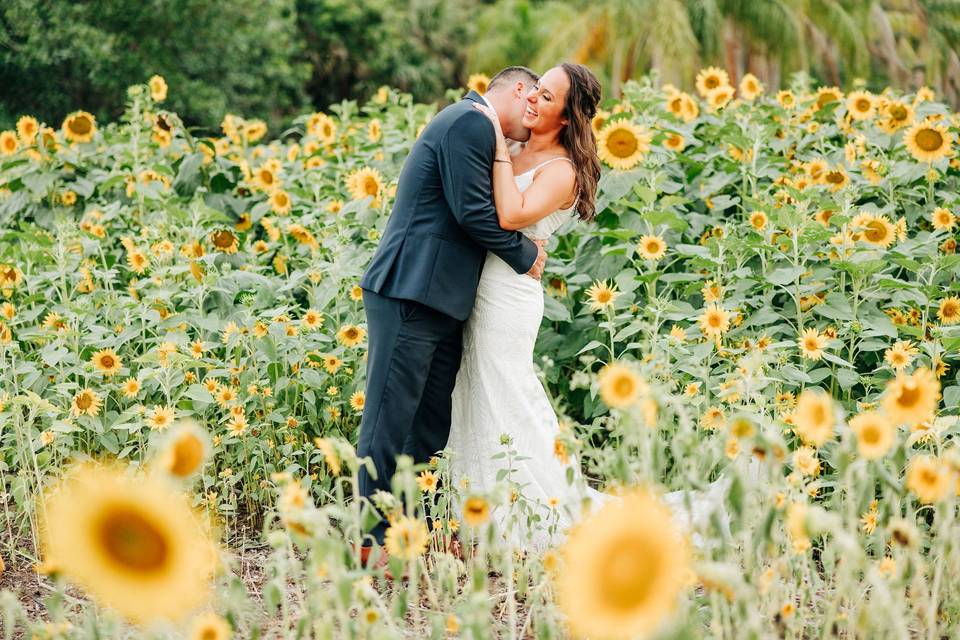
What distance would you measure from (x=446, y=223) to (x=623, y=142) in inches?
45.7

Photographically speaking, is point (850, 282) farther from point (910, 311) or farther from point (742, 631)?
point (742, 631)

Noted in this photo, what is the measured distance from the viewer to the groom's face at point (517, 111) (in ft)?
10.3

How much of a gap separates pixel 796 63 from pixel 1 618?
1661 cm

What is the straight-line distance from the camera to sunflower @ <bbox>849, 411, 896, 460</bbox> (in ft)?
5.24

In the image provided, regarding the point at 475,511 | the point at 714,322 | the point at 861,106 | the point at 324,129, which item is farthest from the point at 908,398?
the point at 324,129

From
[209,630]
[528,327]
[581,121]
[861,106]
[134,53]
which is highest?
[134,53]

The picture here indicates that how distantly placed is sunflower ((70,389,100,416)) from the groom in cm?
88

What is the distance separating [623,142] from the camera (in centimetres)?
388

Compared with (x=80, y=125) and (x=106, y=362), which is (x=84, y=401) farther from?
(x=80, y=125)

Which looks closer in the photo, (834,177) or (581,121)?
(581,121)

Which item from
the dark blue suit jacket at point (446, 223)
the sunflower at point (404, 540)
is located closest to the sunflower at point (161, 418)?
the dark blue suit jacket at point (446, 223)

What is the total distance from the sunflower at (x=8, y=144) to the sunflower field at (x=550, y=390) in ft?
0.06

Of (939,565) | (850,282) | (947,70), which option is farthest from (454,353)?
(947,70)

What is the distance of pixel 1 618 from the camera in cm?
283
